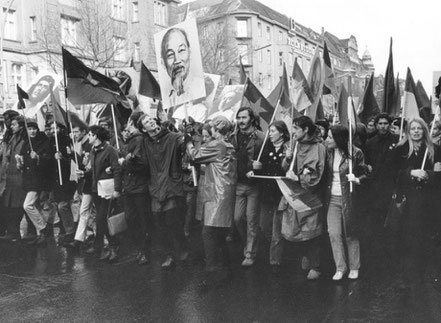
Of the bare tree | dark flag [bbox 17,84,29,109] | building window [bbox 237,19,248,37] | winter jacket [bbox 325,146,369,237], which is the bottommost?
winter jacket [bbox 325,146,369,237]

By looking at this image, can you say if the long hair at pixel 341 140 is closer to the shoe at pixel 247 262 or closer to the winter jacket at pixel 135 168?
the shoe at pixel 247 262

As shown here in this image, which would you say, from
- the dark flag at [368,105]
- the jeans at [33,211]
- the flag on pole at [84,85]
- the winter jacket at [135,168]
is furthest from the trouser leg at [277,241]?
the dark flag at [368,105]

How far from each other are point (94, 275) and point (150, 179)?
51.7 inches

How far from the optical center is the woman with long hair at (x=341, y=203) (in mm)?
5984

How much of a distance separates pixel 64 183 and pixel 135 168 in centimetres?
224

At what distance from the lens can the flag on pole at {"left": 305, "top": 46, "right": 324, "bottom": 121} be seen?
7336 millimetres

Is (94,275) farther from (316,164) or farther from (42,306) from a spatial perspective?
(316,164)

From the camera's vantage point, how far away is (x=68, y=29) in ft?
107

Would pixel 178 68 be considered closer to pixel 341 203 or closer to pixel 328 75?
pixel 328 75

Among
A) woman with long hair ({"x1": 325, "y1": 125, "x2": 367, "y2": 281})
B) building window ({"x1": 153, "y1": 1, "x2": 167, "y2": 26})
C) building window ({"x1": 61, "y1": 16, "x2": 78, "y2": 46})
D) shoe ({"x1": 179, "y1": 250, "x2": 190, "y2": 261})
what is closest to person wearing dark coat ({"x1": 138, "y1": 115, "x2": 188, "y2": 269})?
shoe ({"x1": 179, "y1": 250, "x2": 190, "y2": 261})

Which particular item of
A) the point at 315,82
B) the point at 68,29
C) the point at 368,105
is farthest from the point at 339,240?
the point at 68,29

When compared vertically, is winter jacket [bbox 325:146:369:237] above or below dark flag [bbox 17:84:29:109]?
below

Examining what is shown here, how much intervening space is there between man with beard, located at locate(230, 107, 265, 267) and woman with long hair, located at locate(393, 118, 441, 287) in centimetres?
168

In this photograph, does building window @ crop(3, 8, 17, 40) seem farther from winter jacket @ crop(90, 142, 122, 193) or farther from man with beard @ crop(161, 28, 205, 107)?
man with beard @ crop(161, 28, 205, 107)
